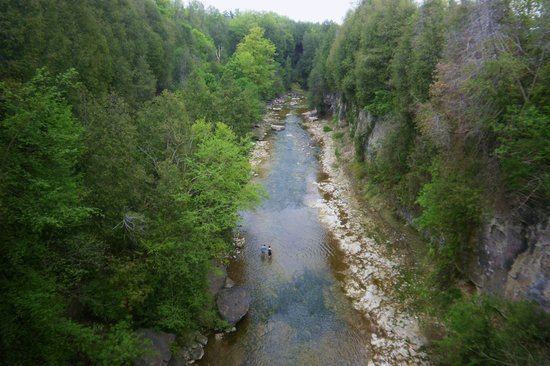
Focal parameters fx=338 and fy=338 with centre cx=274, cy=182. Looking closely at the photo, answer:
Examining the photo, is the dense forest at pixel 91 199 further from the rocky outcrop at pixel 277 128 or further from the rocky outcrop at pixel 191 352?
the rocky outcrop at pixel 277 128

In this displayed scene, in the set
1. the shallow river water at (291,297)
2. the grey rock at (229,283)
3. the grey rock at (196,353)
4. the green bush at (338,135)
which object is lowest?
the shallow river water at (291,297)

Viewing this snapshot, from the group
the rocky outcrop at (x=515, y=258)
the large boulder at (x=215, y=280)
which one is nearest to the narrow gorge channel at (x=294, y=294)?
the large boulder at (x=215, y=280)

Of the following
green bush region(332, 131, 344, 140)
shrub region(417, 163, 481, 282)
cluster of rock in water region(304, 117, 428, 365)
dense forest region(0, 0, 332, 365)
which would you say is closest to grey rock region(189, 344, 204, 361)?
dense forest region(0, 0, 332, 365)

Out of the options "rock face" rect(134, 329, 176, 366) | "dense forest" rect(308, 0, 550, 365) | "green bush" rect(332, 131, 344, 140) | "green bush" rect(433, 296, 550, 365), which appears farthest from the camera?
"green bush" rect(332, 131, 344, 140)

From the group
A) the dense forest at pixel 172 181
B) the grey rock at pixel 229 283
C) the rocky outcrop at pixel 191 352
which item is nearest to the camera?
the dense forest at pixel 172 181

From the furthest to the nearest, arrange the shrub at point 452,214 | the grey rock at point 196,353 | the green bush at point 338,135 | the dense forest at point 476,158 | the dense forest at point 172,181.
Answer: the green bush at point 338,135 < the grey rock at point 196,353 < the shrub at point 452,214 < the dense forest at point 476,158 < the dense forest at point 172,181

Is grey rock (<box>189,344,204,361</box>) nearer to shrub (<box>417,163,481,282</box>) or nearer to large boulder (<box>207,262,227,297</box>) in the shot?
large boulder (<box>207,262,227,297</box>)
